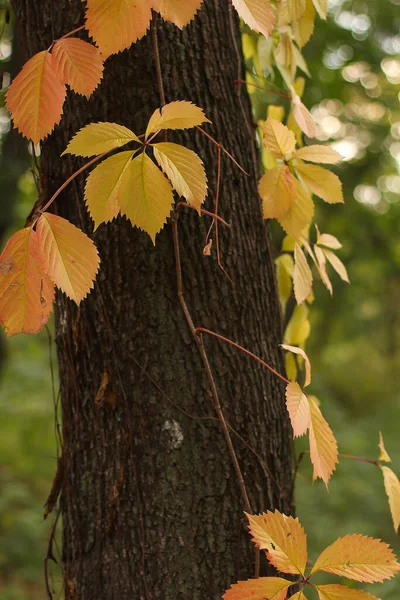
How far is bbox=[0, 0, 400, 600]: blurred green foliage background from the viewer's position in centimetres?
465

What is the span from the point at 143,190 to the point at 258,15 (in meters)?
0.27

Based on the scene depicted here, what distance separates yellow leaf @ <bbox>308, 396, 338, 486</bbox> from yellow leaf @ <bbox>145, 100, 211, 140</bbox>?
18.1 inches

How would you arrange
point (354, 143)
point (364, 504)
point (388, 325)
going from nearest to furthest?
1. point (364, 504)
2. point (354, 143)
3. point (388, 325)

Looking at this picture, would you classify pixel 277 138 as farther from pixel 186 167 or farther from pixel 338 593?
pixel 338 593

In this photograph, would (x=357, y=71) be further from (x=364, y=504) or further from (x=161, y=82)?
(x=161, y=82)

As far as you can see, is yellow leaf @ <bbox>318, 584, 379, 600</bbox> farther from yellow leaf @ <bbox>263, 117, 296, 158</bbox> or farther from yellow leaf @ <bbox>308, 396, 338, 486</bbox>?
yellow leaf @ <bbox>263, 117, 296, 158</bbox>

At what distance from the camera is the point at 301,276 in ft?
3.59

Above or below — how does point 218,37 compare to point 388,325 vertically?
below

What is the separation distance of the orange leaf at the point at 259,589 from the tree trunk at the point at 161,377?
0.15 m

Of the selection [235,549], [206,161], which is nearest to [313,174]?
[206,161]

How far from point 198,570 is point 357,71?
7312 millimetres

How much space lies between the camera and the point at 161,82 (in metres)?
0.95

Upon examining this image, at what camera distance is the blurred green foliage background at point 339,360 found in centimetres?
465

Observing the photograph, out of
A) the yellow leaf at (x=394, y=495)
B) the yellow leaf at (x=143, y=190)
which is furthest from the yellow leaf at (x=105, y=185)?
the yellow leaf at (x=394, y=495)
